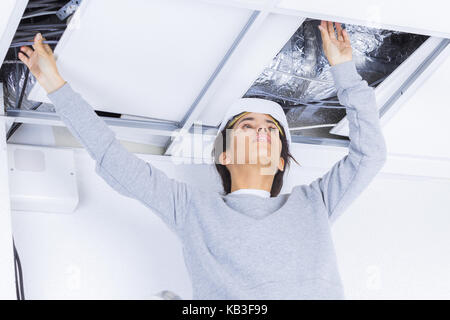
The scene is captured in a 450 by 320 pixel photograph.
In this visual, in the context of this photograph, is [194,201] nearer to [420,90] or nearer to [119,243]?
[119,243]

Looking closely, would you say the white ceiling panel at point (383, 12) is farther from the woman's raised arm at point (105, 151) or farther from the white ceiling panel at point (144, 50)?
the woman's raised arm at point (105, 151)

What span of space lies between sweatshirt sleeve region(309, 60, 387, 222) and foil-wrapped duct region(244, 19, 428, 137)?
0.58 ft

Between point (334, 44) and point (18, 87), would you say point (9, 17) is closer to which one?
point (18, 87)

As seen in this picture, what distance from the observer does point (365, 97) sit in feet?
4.29

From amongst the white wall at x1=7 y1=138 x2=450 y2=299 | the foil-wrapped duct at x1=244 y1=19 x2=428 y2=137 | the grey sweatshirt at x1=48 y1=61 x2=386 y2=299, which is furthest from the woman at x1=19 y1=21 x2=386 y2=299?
the white wall at x1=7 y1=138 x2=450 y2=299

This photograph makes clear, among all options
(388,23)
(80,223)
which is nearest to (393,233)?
(388,23)

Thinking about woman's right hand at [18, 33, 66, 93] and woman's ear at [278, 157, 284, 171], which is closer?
woman's right hand at [18, 33, 66, 93]

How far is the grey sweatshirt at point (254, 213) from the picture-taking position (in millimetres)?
1187

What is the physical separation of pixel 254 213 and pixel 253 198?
0.14ft

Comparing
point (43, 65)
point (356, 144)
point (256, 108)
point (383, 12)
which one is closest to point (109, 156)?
point (43, 65)

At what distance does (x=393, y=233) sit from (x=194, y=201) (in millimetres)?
714

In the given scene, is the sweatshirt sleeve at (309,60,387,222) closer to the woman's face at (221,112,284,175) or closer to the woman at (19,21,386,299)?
the woman at (19,21,386,299)

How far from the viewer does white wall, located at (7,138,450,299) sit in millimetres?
1431

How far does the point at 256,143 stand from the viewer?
4.50ft
